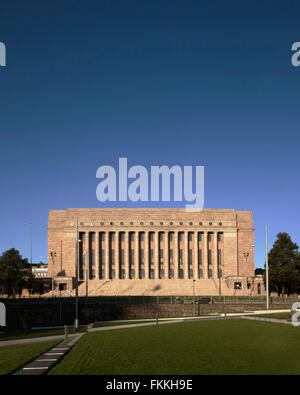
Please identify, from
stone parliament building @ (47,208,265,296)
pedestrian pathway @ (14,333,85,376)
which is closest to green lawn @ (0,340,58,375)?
pedestrian pathway @ (14,333,85,376)

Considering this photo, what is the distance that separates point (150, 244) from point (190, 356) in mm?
101114

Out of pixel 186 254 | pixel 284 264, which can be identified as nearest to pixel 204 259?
pixel 186 254

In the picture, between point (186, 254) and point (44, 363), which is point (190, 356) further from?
point (186, 254)

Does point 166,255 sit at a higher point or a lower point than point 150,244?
lower

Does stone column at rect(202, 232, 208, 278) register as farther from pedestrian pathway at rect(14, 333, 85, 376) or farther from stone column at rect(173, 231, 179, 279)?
pedestrian pathway at rect(14, 333, 85, 376)

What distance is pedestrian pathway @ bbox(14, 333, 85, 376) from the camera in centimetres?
1655

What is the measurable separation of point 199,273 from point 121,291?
25703 millimetres

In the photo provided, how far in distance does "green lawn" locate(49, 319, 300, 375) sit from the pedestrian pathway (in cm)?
37

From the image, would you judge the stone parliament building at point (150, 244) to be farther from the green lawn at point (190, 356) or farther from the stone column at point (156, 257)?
the green lawn at point (190, 356)

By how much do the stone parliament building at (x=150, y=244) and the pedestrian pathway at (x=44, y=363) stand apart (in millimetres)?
93953

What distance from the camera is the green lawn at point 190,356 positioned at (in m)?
16.1

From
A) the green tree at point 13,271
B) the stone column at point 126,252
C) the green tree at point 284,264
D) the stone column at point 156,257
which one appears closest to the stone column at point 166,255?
the stone column at point 156,257

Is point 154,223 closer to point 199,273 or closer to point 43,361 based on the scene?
point 199,273

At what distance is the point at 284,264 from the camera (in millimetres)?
85688
